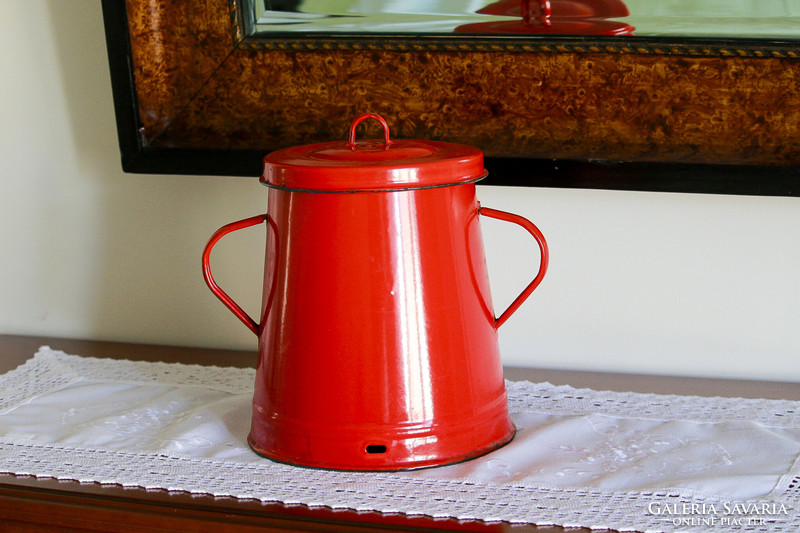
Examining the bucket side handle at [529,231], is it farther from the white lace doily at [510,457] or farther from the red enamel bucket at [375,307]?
the white lace doily at [510,457]

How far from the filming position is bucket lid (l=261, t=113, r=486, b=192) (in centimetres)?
67

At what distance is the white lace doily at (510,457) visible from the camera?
649 millimetres

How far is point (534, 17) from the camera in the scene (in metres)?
0.82

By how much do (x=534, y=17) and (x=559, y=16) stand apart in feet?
0.08

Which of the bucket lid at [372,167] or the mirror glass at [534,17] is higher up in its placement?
the mirror glass at [534,17]

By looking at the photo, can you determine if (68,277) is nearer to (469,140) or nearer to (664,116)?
(469,140)

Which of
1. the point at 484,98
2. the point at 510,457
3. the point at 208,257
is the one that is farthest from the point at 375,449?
the point at 484,98

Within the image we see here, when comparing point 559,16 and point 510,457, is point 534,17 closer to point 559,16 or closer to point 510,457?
point 559,16

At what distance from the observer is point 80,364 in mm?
976

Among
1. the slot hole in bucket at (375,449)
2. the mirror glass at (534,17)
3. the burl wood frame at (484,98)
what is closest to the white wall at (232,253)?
the burl wood frame at (484,98)

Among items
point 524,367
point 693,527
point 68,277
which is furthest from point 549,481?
point 68,277

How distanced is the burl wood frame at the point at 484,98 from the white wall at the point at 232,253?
78 millimetres

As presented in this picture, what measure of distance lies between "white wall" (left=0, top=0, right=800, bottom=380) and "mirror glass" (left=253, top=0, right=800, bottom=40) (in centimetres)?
18

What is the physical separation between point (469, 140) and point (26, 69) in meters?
0.54
